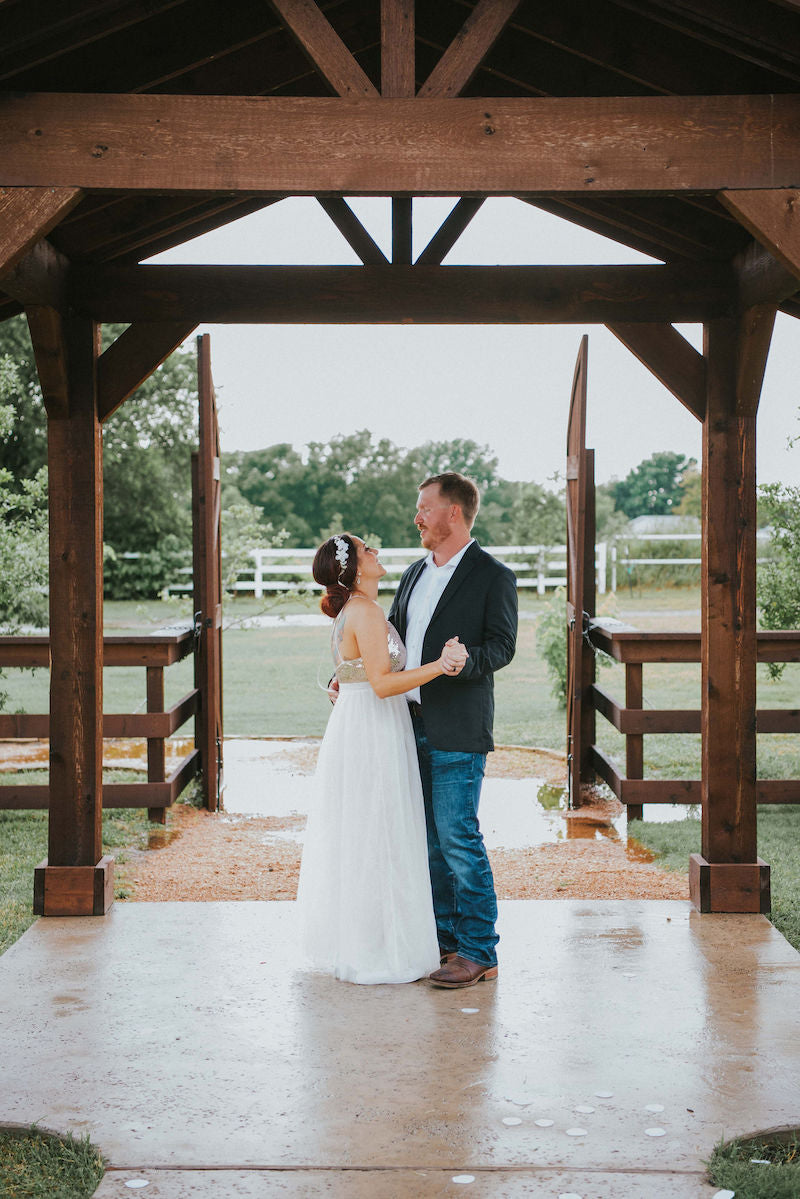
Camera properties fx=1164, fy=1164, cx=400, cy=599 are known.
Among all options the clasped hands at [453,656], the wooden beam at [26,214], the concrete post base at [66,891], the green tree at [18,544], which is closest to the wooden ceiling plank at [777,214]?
the clasped hands at [453,656]

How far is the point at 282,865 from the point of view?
6.04 meters

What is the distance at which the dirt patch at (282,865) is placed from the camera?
5.49m

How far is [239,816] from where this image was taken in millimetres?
7273

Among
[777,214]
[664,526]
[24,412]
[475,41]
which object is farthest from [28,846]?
[664,526]

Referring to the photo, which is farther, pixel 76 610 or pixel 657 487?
pixel 657 487

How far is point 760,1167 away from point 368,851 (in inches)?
66.9

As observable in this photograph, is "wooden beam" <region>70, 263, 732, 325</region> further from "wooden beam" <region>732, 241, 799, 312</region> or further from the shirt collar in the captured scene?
the shirt collar

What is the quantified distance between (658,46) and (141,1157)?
12.4ft

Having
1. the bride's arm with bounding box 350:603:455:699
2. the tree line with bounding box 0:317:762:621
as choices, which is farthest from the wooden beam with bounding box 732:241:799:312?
the tree line with bounding box 0:317:762:621

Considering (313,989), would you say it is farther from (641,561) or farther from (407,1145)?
(641,561)

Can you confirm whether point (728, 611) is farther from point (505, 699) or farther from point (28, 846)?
point (505, 699)

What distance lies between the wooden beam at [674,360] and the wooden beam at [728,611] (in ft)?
0.19

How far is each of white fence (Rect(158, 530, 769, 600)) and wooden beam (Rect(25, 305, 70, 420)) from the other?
14489 mm

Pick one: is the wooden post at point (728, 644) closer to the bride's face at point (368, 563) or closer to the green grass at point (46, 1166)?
the bride's face at point (368, 563)
